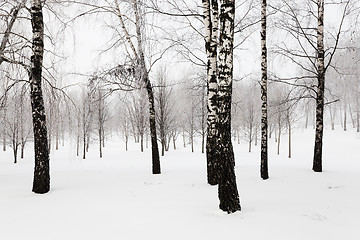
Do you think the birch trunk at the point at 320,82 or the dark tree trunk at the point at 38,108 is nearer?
the dark tree trunk at the point at 38,108

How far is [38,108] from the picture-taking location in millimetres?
6617

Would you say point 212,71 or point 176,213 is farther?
point 212,71

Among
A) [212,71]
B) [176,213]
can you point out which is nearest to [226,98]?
[176,213]

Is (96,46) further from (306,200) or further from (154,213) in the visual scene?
(306,200)

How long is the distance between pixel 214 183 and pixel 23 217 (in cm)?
495

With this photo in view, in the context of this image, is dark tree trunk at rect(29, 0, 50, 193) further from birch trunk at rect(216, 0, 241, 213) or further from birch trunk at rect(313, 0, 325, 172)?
birch trunk at rect(313, 0, 325, 172)

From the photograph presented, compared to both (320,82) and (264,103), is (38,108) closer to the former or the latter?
(264,103)

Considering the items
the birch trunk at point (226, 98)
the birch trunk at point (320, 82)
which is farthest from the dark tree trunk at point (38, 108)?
the birch trunk at point (320, 82)

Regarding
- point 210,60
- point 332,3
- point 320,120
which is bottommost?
point 320,120

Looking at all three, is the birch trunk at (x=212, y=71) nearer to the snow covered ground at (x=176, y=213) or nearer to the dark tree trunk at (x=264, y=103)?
the snow covered ground at (x=176, y=213)

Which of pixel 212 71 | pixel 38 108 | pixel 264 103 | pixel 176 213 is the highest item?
pixel 212 71

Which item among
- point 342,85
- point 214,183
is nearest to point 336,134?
point 342,85

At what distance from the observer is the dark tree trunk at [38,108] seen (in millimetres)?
6559

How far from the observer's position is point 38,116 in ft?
21.6
